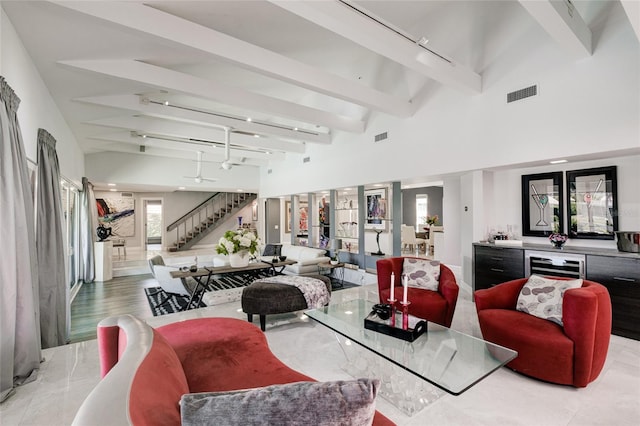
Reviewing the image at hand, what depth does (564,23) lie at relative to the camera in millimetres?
2994

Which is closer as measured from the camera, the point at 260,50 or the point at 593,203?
the point at 260,50

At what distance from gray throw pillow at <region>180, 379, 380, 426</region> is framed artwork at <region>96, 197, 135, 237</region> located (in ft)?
44.2

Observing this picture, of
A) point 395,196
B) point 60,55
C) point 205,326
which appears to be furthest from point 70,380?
point 395,196

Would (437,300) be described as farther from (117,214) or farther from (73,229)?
(117,214)

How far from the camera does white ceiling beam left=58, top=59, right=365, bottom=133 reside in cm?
367

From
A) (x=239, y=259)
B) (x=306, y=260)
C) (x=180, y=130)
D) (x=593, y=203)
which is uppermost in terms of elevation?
(x=180, y=130)

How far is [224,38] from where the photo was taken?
346cm

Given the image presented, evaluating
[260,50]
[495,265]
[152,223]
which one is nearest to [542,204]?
[495,265]

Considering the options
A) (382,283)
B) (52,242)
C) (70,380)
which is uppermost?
(52,242)

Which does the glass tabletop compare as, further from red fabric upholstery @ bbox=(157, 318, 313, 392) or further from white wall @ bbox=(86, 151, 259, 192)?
white wall @ bbox=(86, 151, 259, 192)

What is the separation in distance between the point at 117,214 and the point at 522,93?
13636 mm

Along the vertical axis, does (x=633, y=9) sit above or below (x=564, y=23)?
below

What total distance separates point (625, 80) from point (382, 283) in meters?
3.67

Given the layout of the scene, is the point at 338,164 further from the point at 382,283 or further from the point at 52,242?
the point at 52,242
